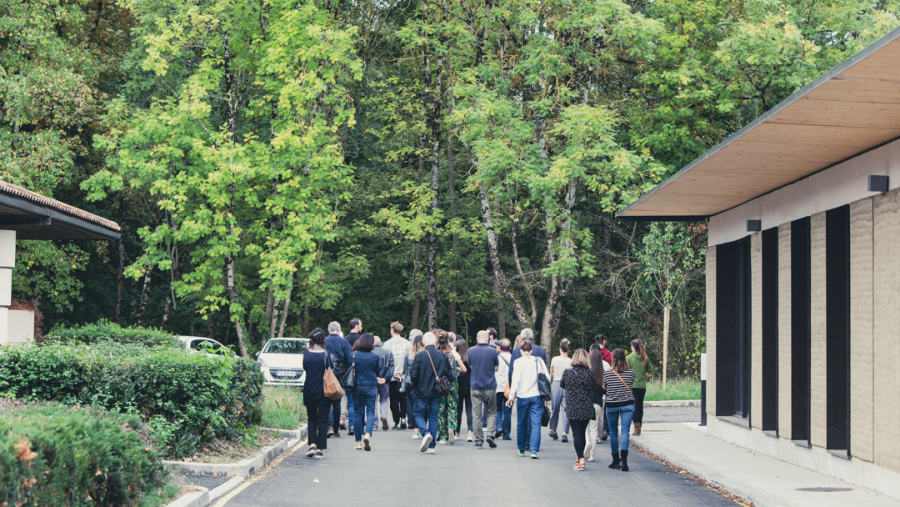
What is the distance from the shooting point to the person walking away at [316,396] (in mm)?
11523

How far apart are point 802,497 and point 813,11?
2112 cm

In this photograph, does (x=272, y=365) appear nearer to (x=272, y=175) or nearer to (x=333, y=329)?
(x=272, y=175)

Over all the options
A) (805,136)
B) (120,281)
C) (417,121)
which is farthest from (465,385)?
(120,281)

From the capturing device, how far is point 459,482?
9844 millimetres

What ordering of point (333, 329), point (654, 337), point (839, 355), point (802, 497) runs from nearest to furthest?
point (802, 497), point (839, 355), point (333, 329), point (654, 337)

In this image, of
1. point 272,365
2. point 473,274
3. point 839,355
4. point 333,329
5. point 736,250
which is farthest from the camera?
point 473,274

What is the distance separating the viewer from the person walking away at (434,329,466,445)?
13164 mm

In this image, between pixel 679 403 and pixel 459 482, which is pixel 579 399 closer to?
pixel 459 482

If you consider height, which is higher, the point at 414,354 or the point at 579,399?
the point at 414,354

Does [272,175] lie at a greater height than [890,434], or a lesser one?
greater

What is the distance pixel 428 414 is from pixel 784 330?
5.49 meters

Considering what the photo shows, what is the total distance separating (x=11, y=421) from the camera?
19.7 ft

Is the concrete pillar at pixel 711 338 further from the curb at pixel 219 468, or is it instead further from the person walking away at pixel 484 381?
the curb at pixel 219 468

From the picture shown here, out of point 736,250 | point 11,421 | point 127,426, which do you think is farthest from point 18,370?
point 736,250
